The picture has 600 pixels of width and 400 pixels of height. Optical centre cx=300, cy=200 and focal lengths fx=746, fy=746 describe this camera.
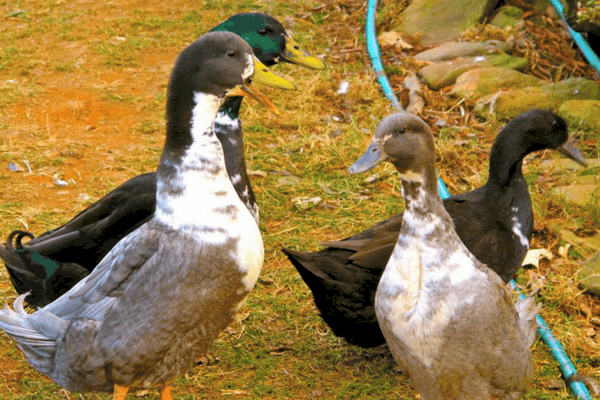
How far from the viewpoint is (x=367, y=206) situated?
501 cm

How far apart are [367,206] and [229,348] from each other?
1.60m

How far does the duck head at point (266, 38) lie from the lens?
4.12m

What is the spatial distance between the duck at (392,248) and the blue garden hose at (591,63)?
0.40 metres

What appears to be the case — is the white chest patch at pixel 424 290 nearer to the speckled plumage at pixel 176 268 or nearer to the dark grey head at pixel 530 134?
the speckled plumage at pixel 176 268

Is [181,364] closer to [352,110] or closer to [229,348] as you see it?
[229,348]

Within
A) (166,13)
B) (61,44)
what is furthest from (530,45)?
(61,44)

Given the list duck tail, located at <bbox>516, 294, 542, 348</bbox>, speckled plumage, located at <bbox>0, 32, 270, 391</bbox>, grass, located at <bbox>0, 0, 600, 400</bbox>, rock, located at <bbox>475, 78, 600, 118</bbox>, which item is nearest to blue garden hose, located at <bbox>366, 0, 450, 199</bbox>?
grass, located at <bbox>0, 0, 600, 400</bbox>

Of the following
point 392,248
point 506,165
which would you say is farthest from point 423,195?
point 506,165

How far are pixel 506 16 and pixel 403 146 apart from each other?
4.64m

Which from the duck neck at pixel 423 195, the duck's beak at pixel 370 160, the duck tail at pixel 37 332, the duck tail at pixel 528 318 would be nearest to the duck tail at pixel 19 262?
the duck tail at pixel 37 332

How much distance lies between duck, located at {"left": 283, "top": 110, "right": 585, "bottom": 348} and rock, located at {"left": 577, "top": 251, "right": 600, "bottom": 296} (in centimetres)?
69

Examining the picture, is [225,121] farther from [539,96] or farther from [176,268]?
[539,96]

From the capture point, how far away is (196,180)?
281cm

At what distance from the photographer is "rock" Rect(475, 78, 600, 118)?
18.9 ft
